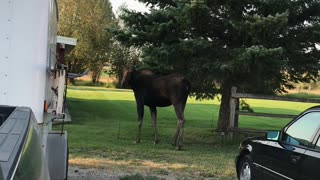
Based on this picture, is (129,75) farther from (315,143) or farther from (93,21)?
(93,21)

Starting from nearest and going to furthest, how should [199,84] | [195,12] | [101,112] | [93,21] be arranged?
[195,12]
[199,84]
[101,112]
[93,21]

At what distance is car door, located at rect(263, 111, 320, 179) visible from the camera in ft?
18.5

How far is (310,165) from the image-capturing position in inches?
208

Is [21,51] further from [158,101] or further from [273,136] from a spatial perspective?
[158,101]

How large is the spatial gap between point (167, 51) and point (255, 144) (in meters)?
6.23

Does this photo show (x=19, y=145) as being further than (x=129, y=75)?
No

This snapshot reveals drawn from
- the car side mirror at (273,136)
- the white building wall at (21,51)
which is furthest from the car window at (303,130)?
the white building wall at (21,51)

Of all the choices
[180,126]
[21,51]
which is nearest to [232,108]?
[180,126]

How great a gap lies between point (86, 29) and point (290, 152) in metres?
42.2

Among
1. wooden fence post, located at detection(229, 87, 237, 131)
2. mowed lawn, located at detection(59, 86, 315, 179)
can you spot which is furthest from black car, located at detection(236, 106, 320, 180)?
wooden fence post, located at detection(229, 87, 237, 131)

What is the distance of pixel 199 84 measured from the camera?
1464 centimetres

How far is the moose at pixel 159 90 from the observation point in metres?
12.8

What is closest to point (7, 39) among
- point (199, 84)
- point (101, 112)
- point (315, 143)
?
point (315, 143)

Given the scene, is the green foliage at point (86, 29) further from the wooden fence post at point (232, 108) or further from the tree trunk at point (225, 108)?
the wooden fence post at point (232, 108)
